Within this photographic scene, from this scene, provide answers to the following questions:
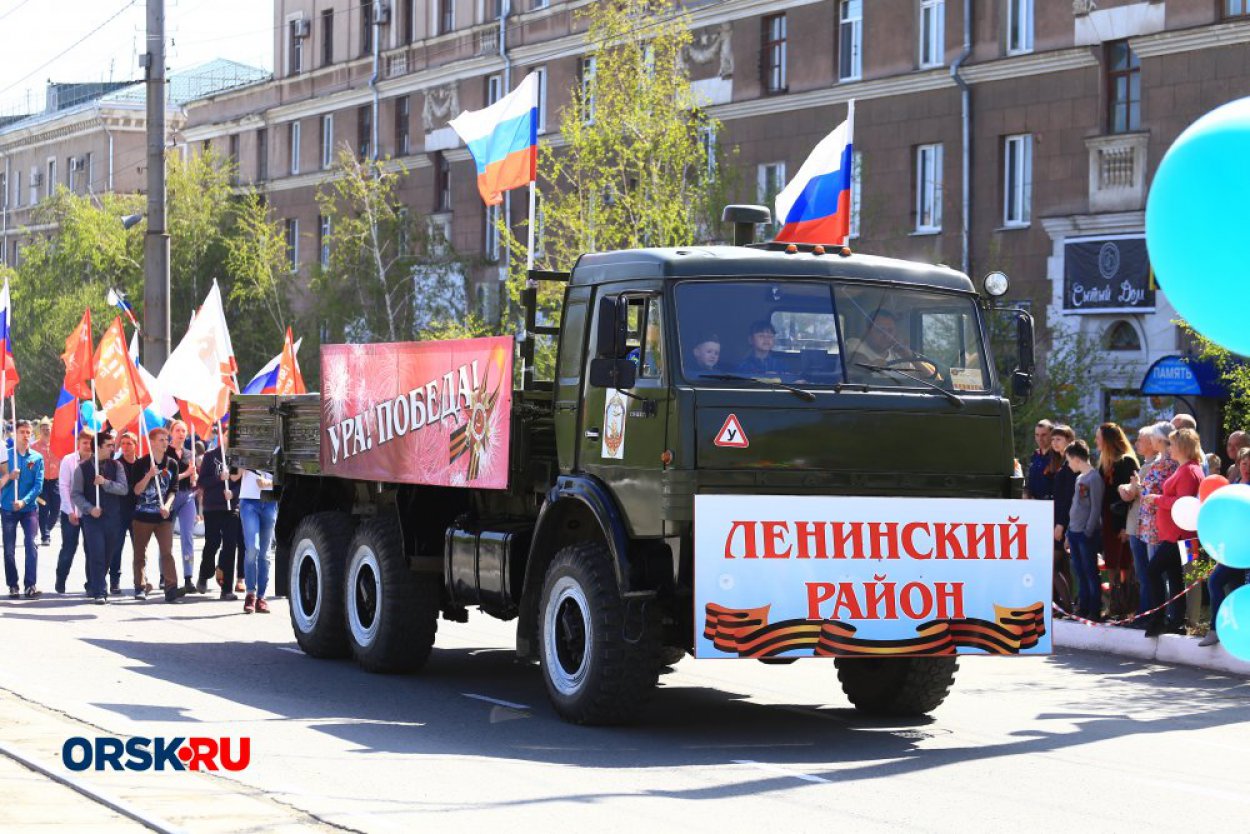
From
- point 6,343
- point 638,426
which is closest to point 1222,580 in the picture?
point 638,426

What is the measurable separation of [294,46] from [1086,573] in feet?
145

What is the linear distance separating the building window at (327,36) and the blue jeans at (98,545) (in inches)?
1464

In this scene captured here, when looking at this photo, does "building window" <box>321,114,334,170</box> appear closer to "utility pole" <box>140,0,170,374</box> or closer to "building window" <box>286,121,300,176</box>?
"building window" <box>286,121,300,176</box>

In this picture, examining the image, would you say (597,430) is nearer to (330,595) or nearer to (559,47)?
(330,595)

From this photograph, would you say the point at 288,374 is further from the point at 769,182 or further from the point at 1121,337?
the point at 1121,337

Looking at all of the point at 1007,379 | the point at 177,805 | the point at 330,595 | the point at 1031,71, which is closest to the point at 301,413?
the point at 330,595

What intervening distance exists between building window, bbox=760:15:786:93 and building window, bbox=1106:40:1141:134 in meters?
8.09

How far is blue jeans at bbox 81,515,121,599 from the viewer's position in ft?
66.3

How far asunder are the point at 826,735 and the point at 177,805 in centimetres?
437

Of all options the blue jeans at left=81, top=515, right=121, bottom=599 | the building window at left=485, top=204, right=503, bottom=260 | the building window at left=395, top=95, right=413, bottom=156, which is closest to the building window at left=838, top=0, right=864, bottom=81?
the building window at left=485, top=204, right=503, bottom=260

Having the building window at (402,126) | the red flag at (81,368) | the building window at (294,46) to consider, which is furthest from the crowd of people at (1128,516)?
the building window at (294,46)

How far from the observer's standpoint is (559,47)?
4525 centimetres

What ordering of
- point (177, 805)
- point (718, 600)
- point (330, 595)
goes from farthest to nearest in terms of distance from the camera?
point (330, 595)
point (718, 600)
point (177, 805)

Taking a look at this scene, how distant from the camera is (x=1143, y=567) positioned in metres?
16.4
